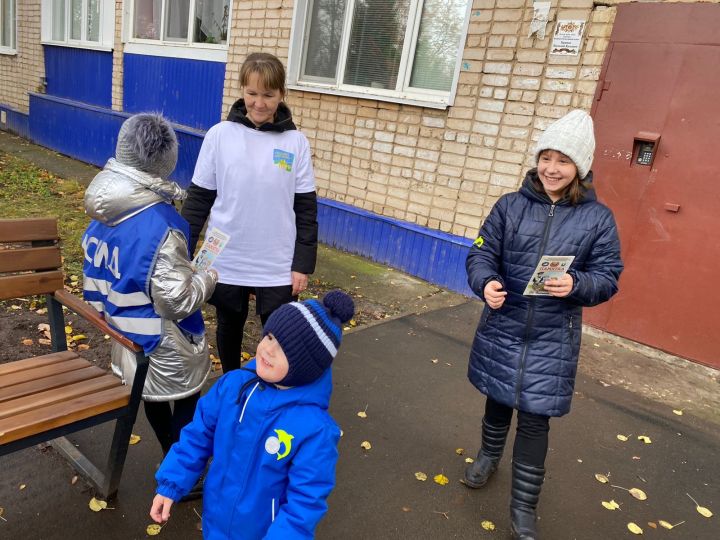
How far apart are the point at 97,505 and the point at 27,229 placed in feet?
3.99

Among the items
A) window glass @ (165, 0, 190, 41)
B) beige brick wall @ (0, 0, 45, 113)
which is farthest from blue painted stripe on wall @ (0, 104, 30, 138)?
window glass @ (165, 0, 190, 41)

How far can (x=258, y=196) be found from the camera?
8.28 feet

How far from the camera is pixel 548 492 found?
110 inches

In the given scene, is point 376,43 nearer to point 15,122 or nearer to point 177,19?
point 177,19

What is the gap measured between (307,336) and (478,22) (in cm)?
460

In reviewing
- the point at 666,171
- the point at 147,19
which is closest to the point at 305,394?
the point at 666,171

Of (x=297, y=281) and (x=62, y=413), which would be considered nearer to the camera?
(x=62, y=413)

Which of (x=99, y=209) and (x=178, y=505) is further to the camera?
(x=178, y=505)

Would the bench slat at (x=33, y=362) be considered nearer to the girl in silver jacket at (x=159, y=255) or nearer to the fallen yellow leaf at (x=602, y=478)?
the girl in silver jacket at (x=159, y=255)

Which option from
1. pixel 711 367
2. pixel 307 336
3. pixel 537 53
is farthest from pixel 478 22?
pixel 307 336

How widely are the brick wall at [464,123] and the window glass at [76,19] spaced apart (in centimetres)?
534

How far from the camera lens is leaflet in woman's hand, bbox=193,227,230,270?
233 centimetres

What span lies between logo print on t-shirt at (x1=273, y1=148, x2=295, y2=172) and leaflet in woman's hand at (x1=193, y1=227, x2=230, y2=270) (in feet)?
1.35

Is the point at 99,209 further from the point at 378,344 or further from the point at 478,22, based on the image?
the point at 478,22
